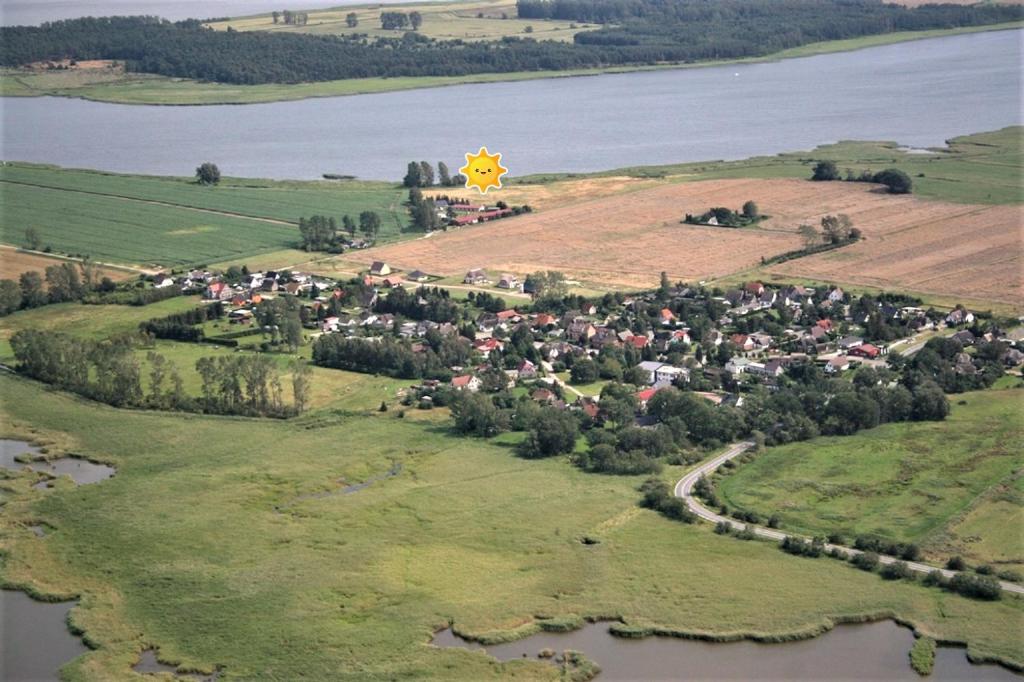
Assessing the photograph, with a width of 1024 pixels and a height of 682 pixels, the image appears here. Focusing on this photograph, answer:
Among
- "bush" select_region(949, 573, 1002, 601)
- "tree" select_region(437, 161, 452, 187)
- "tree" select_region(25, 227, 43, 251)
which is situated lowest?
"bush" select_region(949, 573, 1002, 601)

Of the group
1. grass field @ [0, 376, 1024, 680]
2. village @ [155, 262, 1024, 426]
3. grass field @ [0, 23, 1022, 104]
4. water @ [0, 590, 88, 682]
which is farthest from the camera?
grass field @ [0, 23, 1022, 104]

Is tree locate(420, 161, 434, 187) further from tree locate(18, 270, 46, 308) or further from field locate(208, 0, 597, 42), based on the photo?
field locate(208, 0, 597, 42)

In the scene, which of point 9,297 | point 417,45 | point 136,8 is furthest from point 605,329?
point 136,8

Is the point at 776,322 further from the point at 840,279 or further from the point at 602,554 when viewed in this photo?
the point at 602,554

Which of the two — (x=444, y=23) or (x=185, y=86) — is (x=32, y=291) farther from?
(x=444, y=23)

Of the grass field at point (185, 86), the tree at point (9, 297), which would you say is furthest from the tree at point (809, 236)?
the grass field at point (185, 86)

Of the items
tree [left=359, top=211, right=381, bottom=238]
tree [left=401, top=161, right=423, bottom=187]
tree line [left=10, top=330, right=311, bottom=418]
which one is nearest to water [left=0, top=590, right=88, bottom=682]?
tree line [left=10, top=330, right=311, bottom=418]

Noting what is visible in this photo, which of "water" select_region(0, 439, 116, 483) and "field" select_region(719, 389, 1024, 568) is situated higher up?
"water" select_region(0, 439, 116, 483)
